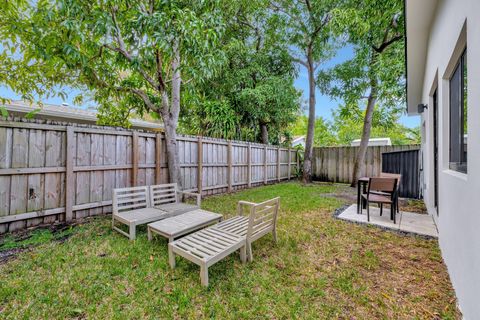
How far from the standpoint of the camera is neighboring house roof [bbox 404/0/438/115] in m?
3.50

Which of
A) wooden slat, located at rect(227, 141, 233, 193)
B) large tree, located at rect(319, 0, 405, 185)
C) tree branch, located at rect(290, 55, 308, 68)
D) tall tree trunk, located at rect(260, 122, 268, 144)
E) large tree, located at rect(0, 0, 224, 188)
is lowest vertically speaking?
wooden slat, located at rect(227, 141, 233, 193)

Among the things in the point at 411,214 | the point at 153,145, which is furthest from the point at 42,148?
the point at 411,214

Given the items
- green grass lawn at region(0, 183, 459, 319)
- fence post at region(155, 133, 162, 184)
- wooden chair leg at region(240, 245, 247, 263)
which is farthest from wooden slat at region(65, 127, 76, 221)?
wooden chair leg at region(240, 245, 247, 263)

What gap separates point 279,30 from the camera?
10094 millimetres

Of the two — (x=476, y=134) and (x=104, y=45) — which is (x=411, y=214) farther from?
(x=104, y=45)

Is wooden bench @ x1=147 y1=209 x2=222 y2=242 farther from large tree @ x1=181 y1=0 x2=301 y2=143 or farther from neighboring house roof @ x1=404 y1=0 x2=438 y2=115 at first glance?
large tree @ x1=181 y1=0 x2=301 y2=143

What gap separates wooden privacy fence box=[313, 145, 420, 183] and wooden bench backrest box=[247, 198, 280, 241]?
8.49m

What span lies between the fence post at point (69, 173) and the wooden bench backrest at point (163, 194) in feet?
4.78

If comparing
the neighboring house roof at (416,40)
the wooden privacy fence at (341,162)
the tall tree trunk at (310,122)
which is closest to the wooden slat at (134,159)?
the neighboring house roof at (416,40)

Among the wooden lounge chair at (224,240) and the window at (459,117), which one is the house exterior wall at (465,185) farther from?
the wooden lounge chair at (224,240)

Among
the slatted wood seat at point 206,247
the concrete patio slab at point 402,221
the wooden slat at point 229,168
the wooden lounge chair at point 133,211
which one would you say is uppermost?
the wooden slat at point 229,168

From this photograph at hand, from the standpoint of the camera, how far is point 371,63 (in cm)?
797

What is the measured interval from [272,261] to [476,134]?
2.39 m

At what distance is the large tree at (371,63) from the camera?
6.21 metres
